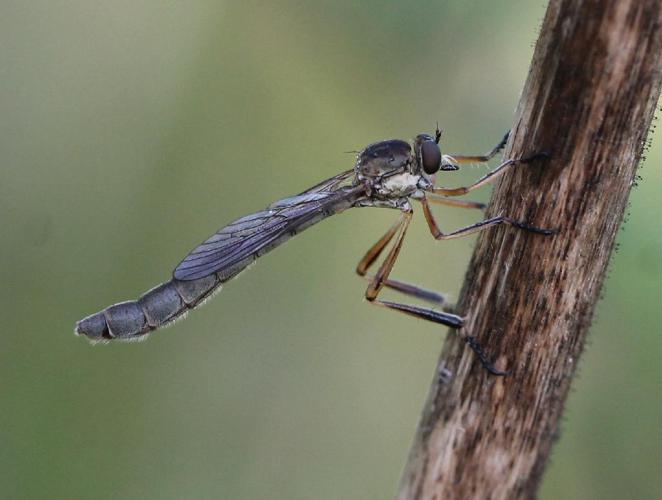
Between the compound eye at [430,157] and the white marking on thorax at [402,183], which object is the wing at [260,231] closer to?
the white marking on thorax at [402,183]

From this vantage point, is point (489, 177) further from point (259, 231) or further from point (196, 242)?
point (196, 242)

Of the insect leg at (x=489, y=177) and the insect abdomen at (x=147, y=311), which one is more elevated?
the insect leg at (x=489, y=177)

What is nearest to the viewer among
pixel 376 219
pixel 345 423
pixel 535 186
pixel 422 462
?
pixel 535 186

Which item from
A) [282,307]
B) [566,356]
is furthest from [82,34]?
[566,356]

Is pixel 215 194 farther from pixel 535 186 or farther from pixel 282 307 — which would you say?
pixel 535 186

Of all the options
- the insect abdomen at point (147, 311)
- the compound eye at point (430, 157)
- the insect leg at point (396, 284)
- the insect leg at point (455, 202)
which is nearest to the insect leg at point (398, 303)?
the insect leg at point (396, 284)

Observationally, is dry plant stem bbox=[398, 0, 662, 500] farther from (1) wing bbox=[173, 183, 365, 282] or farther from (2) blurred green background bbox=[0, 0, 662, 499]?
(2) blurred green background bbox=[0, 0, 662, 499]
